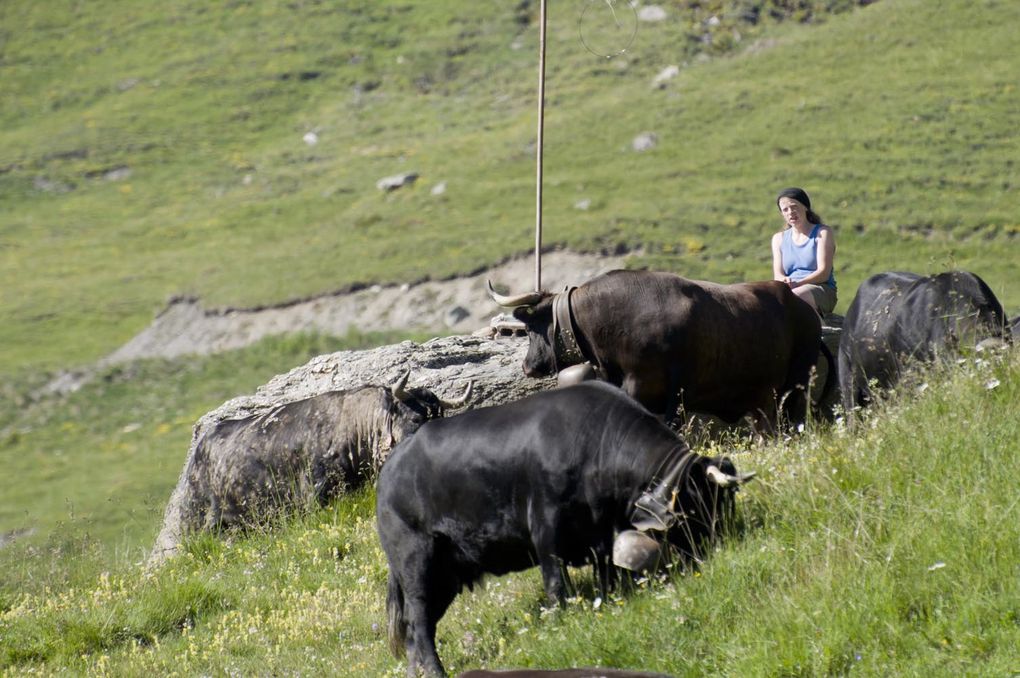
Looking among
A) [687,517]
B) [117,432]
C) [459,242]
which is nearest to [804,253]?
[687,517]

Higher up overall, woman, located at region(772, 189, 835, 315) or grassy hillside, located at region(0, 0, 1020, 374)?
woman, located at region(772, 189, 835, 315)

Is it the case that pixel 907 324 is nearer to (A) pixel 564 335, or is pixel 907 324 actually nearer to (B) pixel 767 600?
(A) pixel 564 335

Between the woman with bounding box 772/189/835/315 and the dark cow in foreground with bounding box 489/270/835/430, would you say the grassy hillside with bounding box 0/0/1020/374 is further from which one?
the dark cow in foreground with bounding box 489/270/835/430

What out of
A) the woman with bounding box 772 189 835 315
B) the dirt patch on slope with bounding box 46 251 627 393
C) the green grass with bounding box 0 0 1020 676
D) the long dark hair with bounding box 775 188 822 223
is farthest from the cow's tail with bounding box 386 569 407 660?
the dirt patch on slope with bounding box 46 251 627 393

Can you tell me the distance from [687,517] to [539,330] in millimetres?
4162

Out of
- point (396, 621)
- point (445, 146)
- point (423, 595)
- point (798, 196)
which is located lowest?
point (445, 146)

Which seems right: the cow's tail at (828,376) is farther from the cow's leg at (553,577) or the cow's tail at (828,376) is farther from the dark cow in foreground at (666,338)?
the cow's leg at (553,577)

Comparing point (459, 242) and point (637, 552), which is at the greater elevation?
point (637, 552)

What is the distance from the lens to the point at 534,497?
6984mm

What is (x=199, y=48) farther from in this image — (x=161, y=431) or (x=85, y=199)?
(x=161, y=431)

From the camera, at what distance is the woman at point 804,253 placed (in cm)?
1264

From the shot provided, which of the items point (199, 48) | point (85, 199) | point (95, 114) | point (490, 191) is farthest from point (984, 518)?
point (199, 48)

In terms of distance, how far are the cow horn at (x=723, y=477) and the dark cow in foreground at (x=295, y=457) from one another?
4671mm

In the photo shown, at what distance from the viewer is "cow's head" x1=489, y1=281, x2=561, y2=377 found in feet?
35.7
